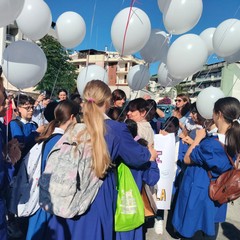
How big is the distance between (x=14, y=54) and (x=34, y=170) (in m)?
1.28

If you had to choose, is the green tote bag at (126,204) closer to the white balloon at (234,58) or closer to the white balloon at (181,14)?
the white balloon at (181,14)

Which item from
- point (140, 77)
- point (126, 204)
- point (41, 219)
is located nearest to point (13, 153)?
point (41, 219)

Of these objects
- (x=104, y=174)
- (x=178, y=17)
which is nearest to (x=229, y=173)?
(x=104, y=174)

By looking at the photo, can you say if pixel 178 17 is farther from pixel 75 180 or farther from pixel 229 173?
pixel 75 180

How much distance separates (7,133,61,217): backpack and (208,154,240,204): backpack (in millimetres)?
1631

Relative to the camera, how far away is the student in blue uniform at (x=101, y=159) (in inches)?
69.7

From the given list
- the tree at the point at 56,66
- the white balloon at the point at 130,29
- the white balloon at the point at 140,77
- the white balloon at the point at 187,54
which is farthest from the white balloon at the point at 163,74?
the tree at the point at 56,66

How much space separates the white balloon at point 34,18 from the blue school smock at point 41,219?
74.2 inches

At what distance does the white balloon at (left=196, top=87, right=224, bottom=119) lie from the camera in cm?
341

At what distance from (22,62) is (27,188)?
1338mm

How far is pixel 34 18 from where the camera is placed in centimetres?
352

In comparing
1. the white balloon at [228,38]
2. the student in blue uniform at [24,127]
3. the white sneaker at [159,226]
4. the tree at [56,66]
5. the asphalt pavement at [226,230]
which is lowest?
the asphalt pavement at [226,230]

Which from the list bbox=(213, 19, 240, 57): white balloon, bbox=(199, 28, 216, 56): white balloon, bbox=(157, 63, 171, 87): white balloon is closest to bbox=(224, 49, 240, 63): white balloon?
bbox=(213, 19, 240, 57): white balloon

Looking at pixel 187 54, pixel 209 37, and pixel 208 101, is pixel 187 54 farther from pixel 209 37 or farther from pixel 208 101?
pixel 209 37
